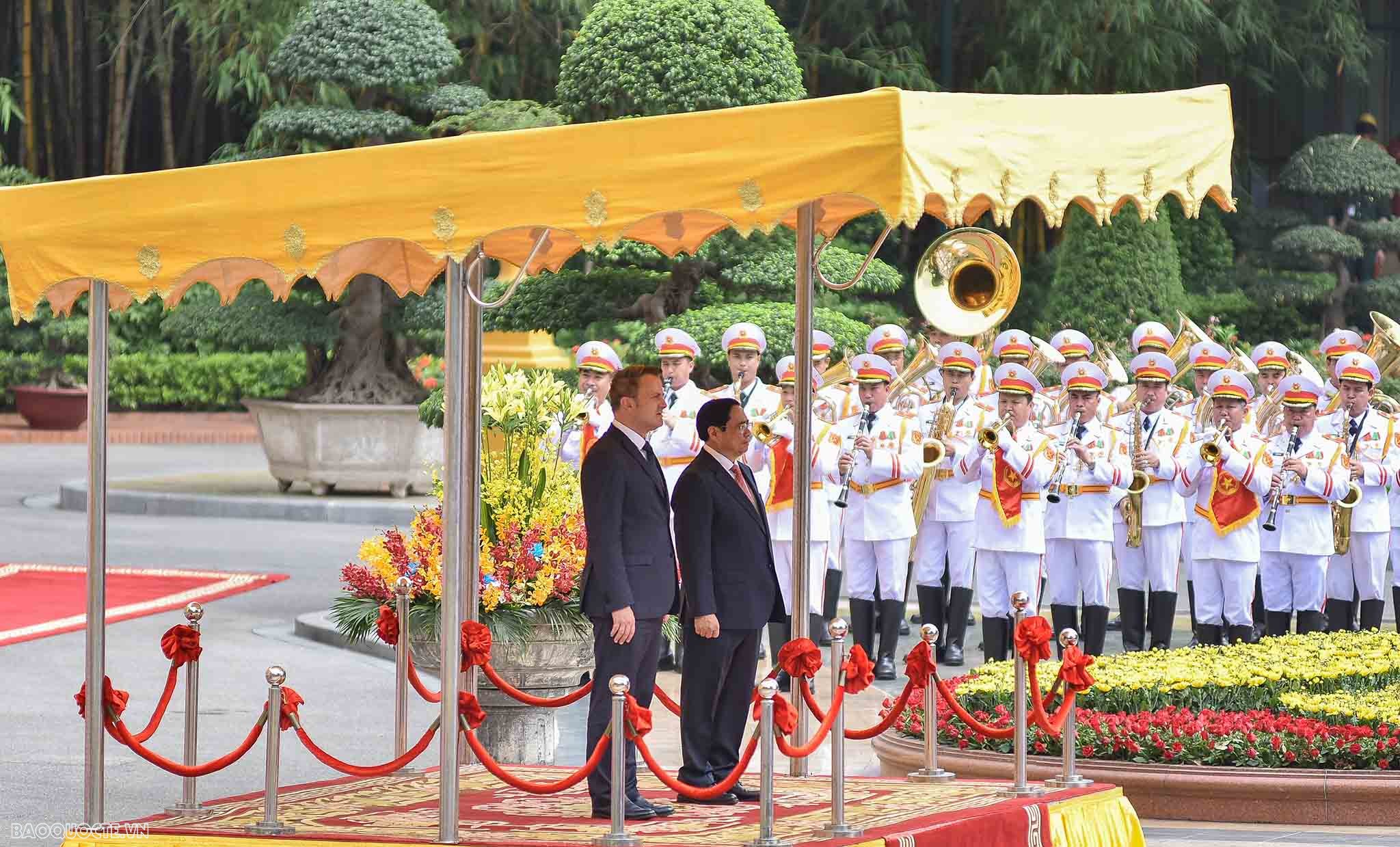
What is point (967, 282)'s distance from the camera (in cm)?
894

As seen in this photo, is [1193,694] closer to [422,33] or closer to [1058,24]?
[422,33]

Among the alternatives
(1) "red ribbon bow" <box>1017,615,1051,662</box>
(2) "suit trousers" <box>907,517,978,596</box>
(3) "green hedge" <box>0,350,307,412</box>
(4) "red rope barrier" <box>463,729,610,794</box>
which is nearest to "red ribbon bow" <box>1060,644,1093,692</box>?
(1) "red ribbon bow" <box>1017,615,1051,662</box>

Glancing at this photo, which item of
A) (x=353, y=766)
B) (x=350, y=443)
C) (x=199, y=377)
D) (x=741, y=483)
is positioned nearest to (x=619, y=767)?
(x=353, y=766)

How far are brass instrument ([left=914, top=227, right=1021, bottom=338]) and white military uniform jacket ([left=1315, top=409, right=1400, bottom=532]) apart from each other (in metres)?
5.37

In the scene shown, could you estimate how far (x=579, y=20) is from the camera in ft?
95.0

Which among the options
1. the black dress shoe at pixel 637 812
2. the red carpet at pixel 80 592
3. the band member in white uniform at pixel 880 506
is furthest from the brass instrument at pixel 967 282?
the red carpet at pixel 80 592

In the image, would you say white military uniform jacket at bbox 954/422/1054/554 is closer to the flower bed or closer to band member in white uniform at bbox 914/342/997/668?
band member in white uniform at bbox 914/342/997/668

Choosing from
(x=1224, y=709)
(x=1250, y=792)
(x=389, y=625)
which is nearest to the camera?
(x=389, y=625)

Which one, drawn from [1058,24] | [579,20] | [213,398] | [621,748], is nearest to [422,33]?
[579,20]

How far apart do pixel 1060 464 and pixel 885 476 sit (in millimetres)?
1021

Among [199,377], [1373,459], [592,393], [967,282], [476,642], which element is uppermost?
[199,377]

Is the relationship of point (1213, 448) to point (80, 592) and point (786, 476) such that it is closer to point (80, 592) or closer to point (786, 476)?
point (786, 476)

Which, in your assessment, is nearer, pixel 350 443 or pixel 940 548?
pixel 940 548

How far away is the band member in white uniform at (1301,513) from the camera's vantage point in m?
13.4
